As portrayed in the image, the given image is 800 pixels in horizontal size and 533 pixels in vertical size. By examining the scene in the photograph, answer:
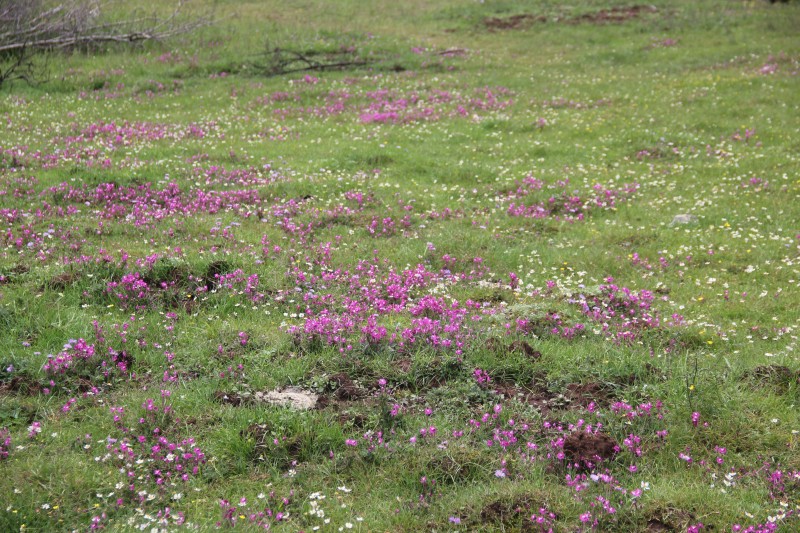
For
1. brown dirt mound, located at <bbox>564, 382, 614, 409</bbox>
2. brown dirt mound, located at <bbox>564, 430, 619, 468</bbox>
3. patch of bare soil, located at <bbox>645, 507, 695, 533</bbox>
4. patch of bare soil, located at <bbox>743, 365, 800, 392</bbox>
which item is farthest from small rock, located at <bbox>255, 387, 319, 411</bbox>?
patch of bare soil, located at <bbox>743, 365, 800, 392</bbox>

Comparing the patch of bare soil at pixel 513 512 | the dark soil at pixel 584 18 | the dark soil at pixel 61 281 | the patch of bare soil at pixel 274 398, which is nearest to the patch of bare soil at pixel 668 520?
the patch of bare soil at pixel 513 512

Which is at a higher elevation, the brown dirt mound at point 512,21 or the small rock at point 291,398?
the brown dirt mound at point 512,21

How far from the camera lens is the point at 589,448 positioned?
6.49 meters

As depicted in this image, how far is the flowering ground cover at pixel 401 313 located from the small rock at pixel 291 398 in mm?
55

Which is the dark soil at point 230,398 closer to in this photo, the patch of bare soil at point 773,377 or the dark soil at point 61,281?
the dark soil at point 61,281

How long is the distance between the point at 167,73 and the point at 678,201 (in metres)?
21.8

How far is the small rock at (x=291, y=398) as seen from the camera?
7.33 meters

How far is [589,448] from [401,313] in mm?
3950

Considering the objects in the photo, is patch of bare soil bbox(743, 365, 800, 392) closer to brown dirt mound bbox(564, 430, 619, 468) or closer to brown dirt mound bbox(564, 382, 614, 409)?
brown dirt mound bbox(564, 382, 614, 409)

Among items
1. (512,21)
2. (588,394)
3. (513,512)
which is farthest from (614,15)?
(513,512)

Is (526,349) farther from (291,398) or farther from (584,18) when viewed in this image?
(584,18)

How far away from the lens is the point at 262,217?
1394cm

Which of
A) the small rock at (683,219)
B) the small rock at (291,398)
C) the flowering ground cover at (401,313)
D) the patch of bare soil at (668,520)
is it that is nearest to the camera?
the patch of bare soil at (668,520)

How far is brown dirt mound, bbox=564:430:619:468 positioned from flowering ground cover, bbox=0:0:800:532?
3 cm
